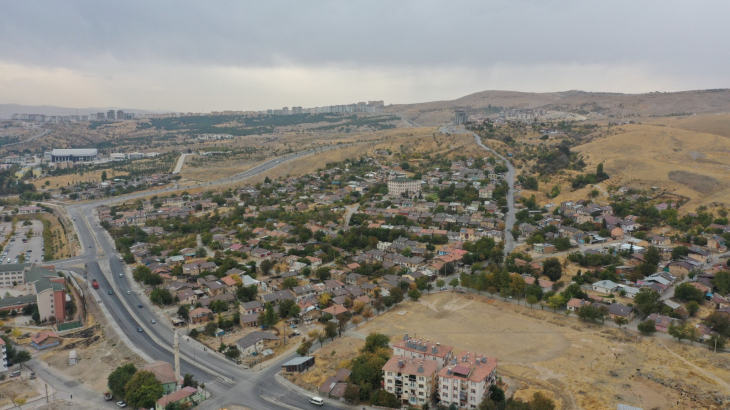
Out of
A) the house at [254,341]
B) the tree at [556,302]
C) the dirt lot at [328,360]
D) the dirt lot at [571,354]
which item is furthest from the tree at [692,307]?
the house at [254,341]

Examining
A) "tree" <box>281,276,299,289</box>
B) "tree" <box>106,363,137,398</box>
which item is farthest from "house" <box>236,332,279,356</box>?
"tree" <box>281,276,299,289</box>

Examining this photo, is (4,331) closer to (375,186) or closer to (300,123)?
(375,186)

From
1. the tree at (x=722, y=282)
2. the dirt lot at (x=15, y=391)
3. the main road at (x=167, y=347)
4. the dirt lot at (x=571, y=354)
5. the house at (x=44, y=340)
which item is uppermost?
the tree at (x=722, y=282)

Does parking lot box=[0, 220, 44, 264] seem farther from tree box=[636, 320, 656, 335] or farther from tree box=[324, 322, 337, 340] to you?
tree box=[636, 320, 656, 335]

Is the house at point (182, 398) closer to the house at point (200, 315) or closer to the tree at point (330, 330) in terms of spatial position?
the tree at point (330, 330)

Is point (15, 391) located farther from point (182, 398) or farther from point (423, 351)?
point (423, 351)

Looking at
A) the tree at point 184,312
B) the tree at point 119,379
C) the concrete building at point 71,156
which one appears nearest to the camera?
the tree at point 119,379

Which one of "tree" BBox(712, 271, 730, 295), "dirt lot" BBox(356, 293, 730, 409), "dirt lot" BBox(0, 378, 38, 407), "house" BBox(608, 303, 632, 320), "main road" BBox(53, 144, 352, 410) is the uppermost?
"tree" BBox(712, 271, 730, 295)
